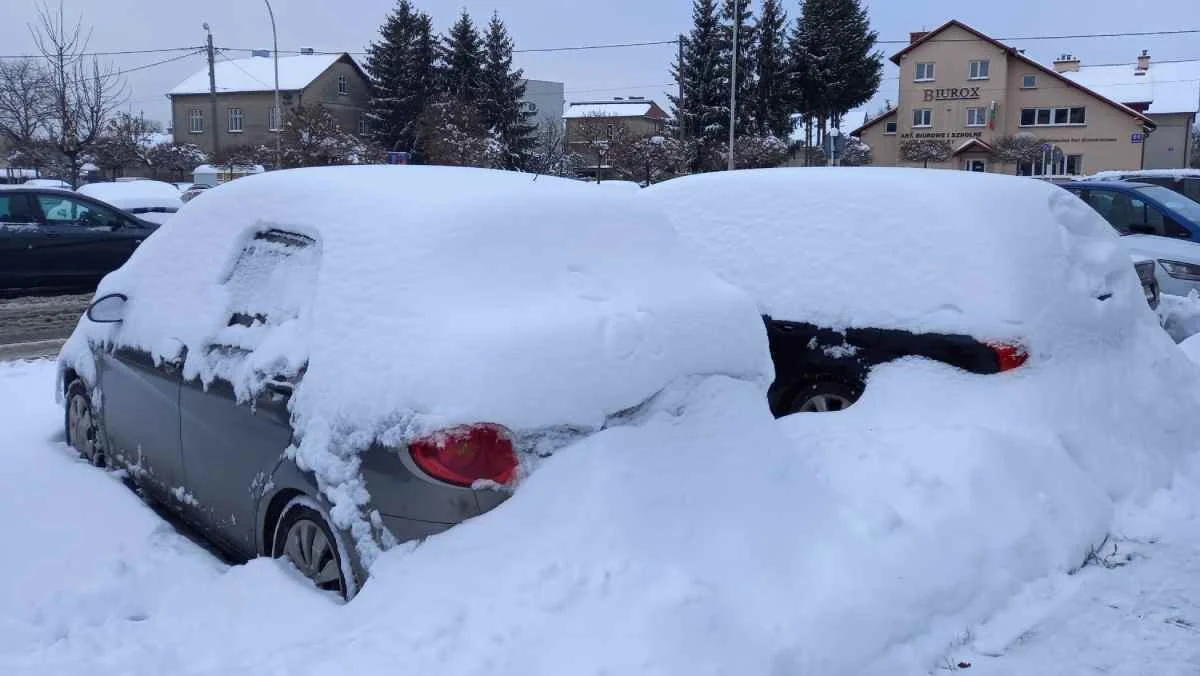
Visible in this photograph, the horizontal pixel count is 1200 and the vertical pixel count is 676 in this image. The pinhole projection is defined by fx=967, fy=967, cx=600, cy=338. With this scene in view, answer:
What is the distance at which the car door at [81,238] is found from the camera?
12977mm

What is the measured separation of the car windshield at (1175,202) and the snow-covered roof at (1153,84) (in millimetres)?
56937

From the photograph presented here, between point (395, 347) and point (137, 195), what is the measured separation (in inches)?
936

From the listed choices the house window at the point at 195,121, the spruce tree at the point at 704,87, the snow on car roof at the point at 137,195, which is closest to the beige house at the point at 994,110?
the spruce tree at the point at 704,87

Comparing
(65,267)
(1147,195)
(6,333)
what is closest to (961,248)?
(1147,195)

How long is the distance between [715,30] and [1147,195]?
42.5m

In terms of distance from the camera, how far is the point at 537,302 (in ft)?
10.9

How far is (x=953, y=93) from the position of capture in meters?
55.9

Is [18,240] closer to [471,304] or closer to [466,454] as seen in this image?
[471,304]

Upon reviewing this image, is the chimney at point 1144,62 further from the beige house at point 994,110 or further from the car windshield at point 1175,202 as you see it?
the car windshield at point 1175,202

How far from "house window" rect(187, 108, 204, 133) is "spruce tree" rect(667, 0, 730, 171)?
3649 centimetres

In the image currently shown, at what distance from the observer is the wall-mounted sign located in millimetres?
55406

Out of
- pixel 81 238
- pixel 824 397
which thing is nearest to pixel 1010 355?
pixel 824 397

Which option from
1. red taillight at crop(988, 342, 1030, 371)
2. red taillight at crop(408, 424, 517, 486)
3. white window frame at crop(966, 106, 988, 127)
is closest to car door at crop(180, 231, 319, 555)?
red taillight at crop(408, 424, 517, 486)

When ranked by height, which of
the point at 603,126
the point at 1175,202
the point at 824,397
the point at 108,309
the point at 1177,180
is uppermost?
the point at 603,126
